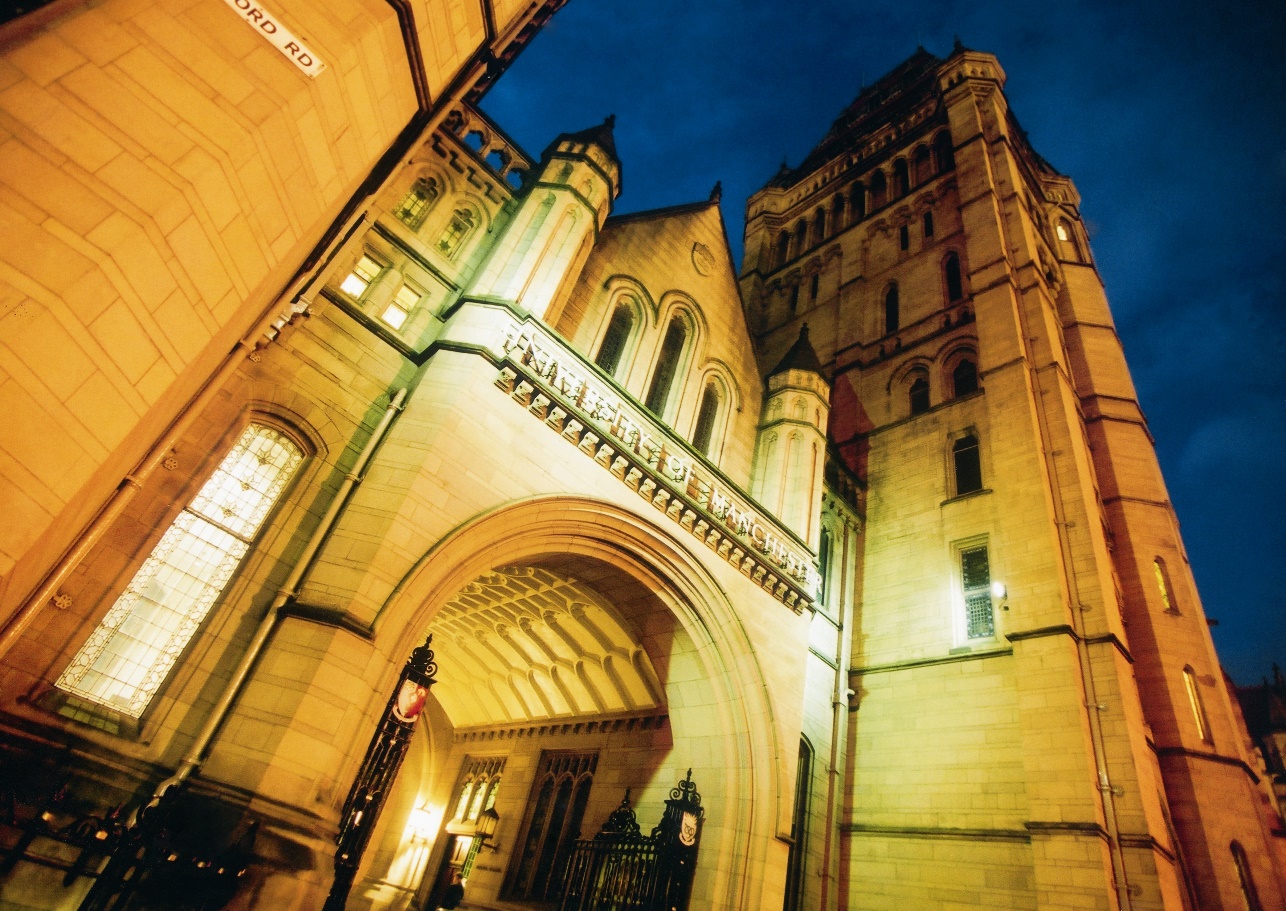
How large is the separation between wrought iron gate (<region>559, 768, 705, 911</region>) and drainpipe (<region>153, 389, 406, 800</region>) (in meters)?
5.47

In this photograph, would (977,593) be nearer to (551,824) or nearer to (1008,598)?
(1008,598)

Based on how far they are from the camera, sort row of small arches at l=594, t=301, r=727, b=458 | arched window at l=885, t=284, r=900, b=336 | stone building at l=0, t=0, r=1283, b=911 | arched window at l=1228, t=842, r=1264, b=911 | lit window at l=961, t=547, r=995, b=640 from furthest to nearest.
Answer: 1. arched window at l=885, t=284, r=900, b=336
2. lit window at l=961, t=547, r=995, b=640
3. row of small arches at l=594, t=301, r=727, b=458
4. arched window at l=1228, t=842, r=1264, b=911
5. stone building at l=0, t=0, r=1283, b=911

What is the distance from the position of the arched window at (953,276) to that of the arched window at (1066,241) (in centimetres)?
569

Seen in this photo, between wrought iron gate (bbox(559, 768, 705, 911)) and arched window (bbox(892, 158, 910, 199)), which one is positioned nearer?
wrought iron gate (bbox(559, 768, 705, 911))

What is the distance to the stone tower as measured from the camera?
11250 millimetres

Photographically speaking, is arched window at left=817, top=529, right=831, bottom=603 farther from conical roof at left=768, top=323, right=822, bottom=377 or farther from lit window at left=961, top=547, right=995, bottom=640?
conical roof at left=768, top=323, right=822, bottom=377

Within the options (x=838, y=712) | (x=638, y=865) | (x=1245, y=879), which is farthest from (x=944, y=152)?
(x=638, y=865)

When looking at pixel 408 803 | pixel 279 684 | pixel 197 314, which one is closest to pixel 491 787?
pixel 408 803

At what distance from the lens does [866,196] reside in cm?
2797

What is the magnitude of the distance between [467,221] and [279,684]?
26.5 feet

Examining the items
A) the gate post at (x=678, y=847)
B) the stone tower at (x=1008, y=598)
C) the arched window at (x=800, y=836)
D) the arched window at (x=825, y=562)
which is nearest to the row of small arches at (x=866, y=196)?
the stone tower at (x=1008, y=598)

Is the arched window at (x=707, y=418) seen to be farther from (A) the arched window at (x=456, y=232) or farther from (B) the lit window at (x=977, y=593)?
(B) the lit window at (x=977, y=593)

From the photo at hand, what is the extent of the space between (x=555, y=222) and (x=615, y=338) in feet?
10.0

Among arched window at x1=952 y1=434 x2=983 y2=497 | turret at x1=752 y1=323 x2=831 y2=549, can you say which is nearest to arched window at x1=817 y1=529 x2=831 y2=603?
turret at x1=752 y1=323 x2=831 y2=549
